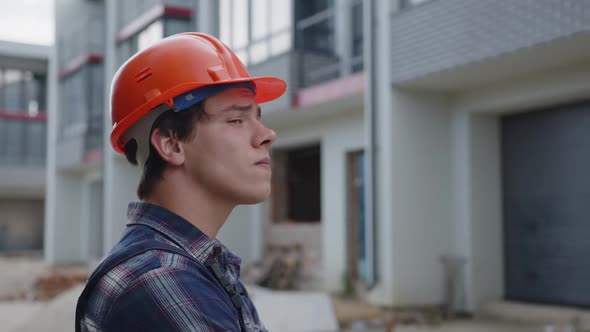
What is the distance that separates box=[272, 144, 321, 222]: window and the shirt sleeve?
44.8ft

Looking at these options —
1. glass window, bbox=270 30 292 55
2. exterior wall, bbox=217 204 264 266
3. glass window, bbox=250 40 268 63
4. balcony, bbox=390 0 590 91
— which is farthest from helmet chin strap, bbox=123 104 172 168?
exterior wall, bbox=217 204 264 266

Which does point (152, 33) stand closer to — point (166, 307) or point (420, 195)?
point (420, 195)

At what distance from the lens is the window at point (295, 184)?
15.1 m

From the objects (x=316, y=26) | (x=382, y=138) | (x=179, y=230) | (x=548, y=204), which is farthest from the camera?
(x=316, y=26)

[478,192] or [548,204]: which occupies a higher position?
[478,192]

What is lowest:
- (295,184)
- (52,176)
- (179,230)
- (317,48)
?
(179,230)

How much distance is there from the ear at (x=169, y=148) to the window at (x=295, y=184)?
13.4 metres

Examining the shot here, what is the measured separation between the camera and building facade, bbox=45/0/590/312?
8742 millimetres

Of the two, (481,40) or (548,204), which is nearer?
(481,40)

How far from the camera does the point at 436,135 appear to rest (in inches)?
412

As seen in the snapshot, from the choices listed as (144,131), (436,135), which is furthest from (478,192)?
(144,131)

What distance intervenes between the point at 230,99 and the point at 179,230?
321 mm

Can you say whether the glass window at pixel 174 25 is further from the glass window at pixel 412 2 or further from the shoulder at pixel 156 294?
the shoulder at pixel 156 294

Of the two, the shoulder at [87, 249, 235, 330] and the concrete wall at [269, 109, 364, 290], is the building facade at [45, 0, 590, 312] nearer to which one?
the concrete wall at [269, 109, 364, 290]
